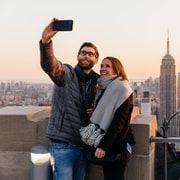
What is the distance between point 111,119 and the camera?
3146 millimetres

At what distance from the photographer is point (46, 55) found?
3.06 metres

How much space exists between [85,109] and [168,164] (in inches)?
55.4

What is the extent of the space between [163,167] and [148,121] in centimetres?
72

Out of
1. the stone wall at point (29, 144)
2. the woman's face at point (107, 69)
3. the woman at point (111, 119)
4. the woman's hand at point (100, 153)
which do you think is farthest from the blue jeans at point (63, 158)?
the woman's face at point (107, 69)

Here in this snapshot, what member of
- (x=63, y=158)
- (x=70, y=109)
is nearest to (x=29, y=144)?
(x=63, y=158)

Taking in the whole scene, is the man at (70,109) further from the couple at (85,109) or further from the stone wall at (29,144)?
the stone wall at (29,144)

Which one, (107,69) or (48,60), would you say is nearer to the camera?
(48,60)

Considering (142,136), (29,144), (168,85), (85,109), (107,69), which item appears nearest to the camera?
(107,69)

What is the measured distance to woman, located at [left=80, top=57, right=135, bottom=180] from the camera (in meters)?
3.10

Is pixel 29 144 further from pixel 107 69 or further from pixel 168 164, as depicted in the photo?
pixel 168 164

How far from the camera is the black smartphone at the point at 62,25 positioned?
312cm

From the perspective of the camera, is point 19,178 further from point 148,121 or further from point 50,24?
point 50,24

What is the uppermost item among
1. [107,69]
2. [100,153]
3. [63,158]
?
[107,69]

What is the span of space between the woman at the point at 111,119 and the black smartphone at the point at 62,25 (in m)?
0.41
